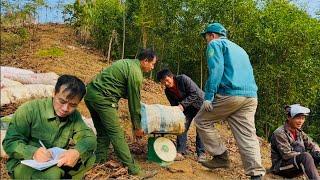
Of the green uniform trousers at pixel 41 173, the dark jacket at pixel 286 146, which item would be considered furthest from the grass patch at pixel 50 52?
the green uniform trousers at pixel 41 173

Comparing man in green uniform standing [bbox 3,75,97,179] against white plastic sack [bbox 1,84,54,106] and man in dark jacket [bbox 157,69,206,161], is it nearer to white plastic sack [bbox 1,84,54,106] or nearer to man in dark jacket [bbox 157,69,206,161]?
man in dark jacket [bbox 157,69,206,161]

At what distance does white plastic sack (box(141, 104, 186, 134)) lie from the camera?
5574mm

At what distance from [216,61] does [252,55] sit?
12725 mm

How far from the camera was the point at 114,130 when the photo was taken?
5254 millimetres

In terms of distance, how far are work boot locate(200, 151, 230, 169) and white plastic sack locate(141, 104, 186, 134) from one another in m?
0.53

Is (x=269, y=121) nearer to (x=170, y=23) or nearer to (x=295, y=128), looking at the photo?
(x=170, y=23)

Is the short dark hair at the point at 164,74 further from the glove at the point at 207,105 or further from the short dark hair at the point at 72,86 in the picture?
the short dark hair at the point at 72,86

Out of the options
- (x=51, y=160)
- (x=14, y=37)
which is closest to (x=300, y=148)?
(x=51, y=160)

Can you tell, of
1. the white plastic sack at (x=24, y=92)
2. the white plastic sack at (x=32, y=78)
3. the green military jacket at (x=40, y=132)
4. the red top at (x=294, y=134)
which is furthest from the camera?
the white plastic sack at (x=32, y=78)

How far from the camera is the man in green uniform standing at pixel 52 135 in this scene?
3.08m

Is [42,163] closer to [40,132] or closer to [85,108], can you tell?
[40,132]

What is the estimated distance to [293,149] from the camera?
578 centimetres

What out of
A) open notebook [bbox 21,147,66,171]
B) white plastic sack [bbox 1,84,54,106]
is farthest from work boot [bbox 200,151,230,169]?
white plastic sack [bbox 1,84,54,106]

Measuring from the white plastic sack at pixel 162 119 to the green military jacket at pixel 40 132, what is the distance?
7.27ft
